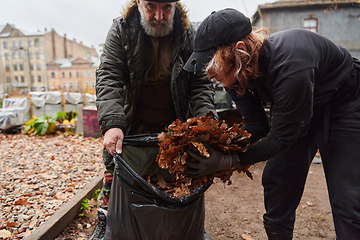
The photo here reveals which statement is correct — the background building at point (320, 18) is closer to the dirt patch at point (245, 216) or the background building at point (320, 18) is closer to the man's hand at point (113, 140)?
the dirt patch at point (245, 216)

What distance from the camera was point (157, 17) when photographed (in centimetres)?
192

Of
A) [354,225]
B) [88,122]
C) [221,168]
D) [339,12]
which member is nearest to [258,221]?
[354,225]

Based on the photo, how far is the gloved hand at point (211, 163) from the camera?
1363mm

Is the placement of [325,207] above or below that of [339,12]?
below

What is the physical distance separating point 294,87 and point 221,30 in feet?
1.52

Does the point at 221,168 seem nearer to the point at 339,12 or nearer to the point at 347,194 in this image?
the point at 347,194

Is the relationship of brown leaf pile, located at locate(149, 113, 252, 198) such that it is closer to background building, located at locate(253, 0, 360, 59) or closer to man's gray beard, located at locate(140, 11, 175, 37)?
man's gray beard, located at locate(140, 11, 175, 37)

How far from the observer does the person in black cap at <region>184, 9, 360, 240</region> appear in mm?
1231

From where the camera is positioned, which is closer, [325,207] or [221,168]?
[221,168]

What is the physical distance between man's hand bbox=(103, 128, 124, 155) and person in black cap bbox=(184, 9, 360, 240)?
595mm

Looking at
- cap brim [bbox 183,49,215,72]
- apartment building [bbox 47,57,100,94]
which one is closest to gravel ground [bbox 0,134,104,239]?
cap brim [bbox 183,49,215,72]

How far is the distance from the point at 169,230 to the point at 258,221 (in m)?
1.59

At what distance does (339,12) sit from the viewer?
16078 millimetres

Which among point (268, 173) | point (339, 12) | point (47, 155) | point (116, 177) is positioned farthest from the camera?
point (339, 12)
